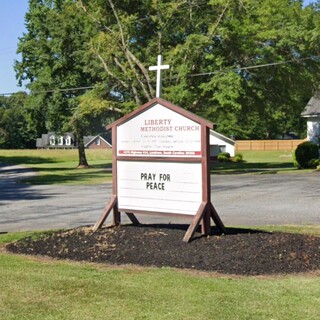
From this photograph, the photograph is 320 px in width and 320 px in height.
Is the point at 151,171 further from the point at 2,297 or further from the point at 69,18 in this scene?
the point at 69,18

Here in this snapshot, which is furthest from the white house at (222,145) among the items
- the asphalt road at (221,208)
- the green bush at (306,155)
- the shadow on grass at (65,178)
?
the asphalt road at (221,208)

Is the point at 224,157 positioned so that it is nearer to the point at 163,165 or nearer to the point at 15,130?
the point at 163,165

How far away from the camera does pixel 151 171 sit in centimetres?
967

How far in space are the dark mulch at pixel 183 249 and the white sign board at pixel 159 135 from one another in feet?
4.11

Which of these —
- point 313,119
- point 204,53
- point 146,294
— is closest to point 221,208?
point 146,294

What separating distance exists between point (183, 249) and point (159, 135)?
208 centimetres

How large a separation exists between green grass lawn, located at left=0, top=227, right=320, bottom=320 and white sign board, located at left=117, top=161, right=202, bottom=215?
6.17 feet

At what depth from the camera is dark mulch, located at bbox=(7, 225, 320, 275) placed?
7504 mm

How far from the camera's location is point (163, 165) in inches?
373

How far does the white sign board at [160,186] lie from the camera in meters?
9.11

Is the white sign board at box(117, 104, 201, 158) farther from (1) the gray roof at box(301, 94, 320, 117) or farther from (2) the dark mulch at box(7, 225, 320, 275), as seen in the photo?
(1) the gray roof at box(301, 94, 320, 117)

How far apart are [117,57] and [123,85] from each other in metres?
1.67

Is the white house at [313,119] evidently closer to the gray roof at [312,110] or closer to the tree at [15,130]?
the gray roof at [312,110]

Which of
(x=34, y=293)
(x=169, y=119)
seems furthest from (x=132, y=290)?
(x=169, y=119)
